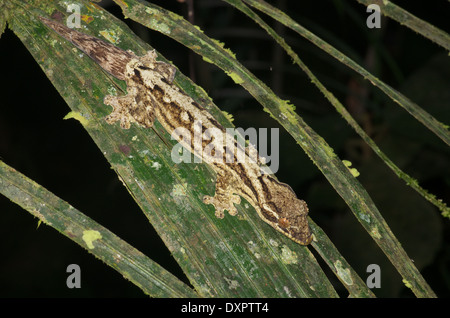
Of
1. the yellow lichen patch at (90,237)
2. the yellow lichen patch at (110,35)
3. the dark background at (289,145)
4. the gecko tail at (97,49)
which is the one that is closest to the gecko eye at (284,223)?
the yellow lichen patch at (90,237)

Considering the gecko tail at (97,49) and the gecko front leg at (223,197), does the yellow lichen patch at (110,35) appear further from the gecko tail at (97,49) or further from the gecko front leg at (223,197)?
the gecko front leg at (223,197)

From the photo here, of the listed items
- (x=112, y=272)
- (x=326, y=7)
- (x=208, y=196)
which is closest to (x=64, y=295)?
(x=112, y=272)

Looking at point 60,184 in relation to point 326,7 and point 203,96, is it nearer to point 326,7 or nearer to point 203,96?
point 203,96

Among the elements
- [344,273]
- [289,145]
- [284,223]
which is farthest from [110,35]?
[289,145]

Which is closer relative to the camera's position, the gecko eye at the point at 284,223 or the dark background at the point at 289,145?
the gecko eye at the point at 284,223

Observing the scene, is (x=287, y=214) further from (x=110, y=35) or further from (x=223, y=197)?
(x=110, y=35)

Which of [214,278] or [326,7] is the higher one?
[326,7]
